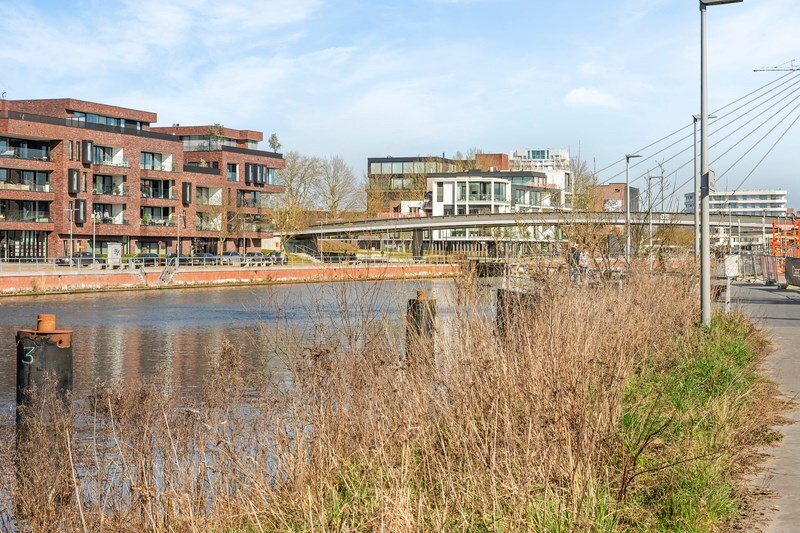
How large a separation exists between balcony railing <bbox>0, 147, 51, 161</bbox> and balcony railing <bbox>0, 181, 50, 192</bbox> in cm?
183

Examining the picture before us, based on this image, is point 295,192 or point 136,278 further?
point 295,192

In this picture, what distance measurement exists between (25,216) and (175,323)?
37856mm

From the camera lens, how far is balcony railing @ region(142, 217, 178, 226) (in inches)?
3041

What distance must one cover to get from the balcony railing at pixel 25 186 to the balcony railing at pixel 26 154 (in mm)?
1828

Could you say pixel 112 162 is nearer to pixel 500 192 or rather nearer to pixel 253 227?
pixel 253 227

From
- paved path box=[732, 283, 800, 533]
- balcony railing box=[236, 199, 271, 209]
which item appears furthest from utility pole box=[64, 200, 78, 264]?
paved path box=[732, 283, 800, 533]

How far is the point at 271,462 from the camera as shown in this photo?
9.85 m

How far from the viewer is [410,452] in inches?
300

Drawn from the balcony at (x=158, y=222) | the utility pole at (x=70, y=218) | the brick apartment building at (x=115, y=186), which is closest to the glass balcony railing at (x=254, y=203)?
the brick apartment building at (x=115, y=186)

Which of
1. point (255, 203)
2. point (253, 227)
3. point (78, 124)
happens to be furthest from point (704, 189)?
point (255, 203)

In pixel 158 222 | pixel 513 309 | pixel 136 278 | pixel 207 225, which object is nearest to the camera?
pixel 513 309

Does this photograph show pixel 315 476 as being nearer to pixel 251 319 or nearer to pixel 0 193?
pixel 251 319

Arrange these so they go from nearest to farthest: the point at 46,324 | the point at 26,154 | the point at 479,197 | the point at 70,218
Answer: the point at 46,324, the point at 26,154, the point at 70,218, the point at 479,197

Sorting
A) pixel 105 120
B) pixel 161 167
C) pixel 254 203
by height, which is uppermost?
pixel 105 120
